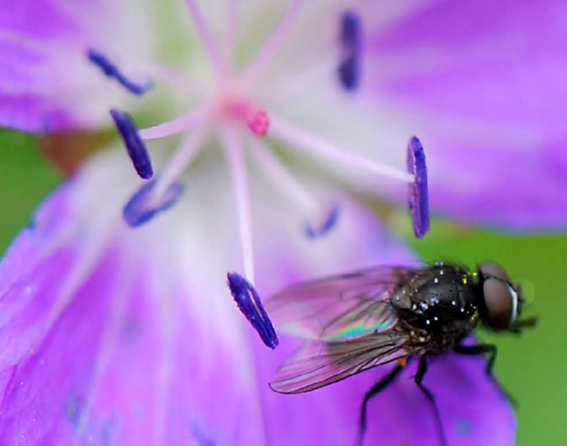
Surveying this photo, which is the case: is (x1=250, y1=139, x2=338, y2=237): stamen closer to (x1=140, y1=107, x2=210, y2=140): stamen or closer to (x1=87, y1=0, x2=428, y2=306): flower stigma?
(x1=87, y1=0, x2=428, y2=306): flower stigma

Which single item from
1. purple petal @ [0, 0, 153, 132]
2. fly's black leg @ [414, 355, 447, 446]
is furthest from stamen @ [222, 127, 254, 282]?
fly's black leg @ [414, 355, 447, 446]

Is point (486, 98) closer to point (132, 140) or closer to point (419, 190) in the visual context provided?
point (419, 190)

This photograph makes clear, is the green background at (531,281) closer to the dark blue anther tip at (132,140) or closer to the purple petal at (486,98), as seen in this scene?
the purple petal at (486,98)

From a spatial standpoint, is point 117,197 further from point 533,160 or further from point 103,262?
point 533,160

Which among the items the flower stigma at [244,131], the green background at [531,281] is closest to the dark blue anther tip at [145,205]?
the flower stigma at [244,131]

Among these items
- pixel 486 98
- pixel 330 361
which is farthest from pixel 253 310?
pixel 486 98

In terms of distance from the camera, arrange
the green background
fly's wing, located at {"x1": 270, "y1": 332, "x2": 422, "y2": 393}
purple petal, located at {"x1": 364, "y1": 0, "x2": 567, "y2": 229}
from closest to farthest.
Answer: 1. fly's wing, located at {"x1": 270, "y1": 332, "x2": 422, "y2": 393}
2. purple petal, located at {"x1": 364, "y1": 0, "x2": 567, "y2": 229}
3. the green background

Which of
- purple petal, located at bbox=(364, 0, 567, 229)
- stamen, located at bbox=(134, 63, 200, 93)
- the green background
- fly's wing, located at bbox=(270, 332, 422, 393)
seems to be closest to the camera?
fly's wing, located at bbox=(270, 332, 422, 393)
